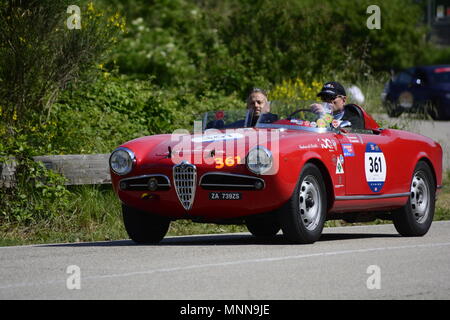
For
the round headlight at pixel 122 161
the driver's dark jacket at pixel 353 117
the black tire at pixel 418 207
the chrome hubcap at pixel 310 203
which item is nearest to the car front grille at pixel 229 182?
the chrome hubcap at pixel 310 203

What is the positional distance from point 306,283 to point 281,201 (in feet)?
7.48

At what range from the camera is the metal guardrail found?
12828 millimetres

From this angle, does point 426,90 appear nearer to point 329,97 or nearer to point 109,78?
point 109,78

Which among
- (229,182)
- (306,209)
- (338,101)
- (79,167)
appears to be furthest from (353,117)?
(79,167)

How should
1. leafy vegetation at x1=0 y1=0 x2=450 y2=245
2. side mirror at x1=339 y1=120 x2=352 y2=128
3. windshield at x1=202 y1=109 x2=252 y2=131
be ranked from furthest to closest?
1. leafy vegetation at x1=0 y1=0 x2=450 y2=245
2. windshield at x1=202 y1=109 x2=252 y2=131
3. side mirror at x1=339 y1=120 x2=352 y2=128

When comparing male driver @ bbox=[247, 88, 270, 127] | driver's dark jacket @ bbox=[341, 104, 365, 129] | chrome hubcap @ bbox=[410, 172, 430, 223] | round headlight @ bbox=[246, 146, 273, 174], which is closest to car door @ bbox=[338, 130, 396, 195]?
driver's dark jacket @ bbox=[341, 104, 365, 129]

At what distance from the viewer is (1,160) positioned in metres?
12.6

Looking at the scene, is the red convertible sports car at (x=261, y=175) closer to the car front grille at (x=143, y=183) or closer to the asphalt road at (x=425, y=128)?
the car front grille at (x=143, y=183)

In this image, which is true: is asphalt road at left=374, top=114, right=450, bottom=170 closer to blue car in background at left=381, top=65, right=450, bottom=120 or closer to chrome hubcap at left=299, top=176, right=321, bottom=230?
blue car in background at left=381, top=65, right=450, bottom=120

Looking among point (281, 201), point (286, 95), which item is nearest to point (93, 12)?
point (286, 95)

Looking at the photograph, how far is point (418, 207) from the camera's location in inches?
470

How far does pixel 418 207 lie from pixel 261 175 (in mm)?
2956

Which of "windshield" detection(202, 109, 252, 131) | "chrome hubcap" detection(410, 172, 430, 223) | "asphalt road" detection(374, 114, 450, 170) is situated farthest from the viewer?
"asphalt road" detection(374, 114, 450, 170)

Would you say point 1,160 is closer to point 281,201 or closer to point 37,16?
point 37,16
